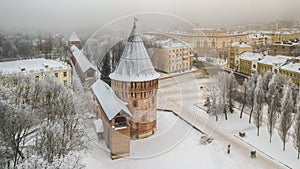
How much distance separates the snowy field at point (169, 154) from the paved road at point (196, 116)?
0.42m

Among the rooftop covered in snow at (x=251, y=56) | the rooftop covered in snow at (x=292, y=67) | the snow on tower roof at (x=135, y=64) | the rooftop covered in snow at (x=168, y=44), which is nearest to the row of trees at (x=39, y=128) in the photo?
the snow on tower roof at (x=135, y=64)

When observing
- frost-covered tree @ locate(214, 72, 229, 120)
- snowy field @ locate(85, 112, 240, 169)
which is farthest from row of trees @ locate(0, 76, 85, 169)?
frost-covered tree @ locate(214, 72, 229, 120)

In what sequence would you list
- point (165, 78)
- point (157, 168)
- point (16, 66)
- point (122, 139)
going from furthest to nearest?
point (16, 66)
point (122, 139)
point (157, 168)
point (165, 78)

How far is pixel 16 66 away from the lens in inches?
468

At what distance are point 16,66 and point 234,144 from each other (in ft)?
31.7

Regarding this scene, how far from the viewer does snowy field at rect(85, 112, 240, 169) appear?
6699mm

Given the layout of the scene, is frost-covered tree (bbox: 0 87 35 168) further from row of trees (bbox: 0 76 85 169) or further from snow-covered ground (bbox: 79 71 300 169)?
snow-covered ground (bbox: 79 71 300 169)

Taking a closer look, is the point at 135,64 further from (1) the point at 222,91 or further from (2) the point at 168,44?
(1) the point at 222,91

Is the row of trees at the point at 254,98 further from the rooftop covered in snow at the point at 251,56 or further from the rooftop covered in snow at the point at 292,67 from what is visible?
the rooftop covered in snow at the point at 251,56

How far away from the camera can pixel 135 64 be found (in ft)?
23.1

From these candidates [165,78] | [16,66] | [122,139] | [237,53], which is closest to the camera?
[165,78]

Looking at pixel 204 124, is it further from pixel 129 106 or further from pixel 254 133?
pixel 129 106

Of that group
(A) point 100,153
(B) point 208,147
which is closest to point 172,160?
(B) point 208,147

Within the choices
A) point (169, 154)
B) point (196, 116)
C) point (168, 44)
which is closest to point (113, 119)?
point (169, 154)
